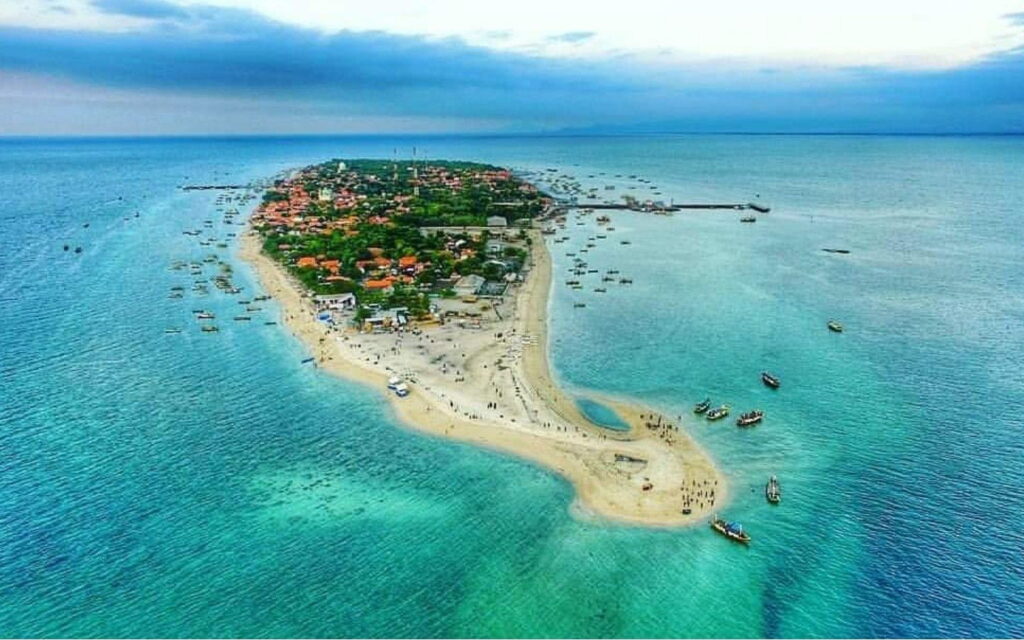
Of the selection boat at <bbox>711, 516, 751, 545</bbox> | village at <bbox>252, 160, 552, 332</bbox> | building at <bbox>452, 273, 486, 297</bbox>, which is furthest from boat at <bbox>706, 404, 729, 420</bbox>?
building at <bbox>452, 273, 486, 297</bbox>

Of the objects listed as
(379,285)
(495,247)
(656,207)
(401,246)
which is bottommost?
(379,285)

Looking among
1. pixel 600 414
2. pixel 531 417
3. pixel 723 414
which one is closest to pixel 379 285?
pixel 531 417

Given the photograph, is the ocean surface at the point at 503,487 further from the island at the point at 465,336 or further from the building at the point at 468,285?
the building at the point at 468,285

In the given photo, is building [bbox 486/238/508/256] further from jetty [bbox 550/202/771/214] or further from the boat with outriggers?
the boat with outriggers

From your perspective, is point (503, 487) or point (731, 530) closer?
point (731, 530)

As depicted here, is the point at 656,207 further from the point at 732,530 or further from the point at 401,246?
the point at 732,530

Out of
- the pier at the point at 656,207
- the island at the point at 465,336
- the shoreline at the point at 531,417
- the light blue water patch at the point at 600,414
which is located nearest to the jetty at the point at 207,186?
the island at the point at 465,336

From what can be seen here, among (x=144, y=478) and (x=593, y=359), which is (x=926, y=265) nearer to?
(x=593, y=359)

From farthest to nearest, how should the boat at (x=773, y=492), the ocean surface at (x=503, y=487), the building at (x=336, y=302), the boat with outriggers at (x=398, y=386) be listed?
1. the building at (x=336, y=302)
2. the boat with outriggers at (x=398, y=386)
3. the boat at (x=773, y=492)
4. the ocean surface at (x=503, y=487)
